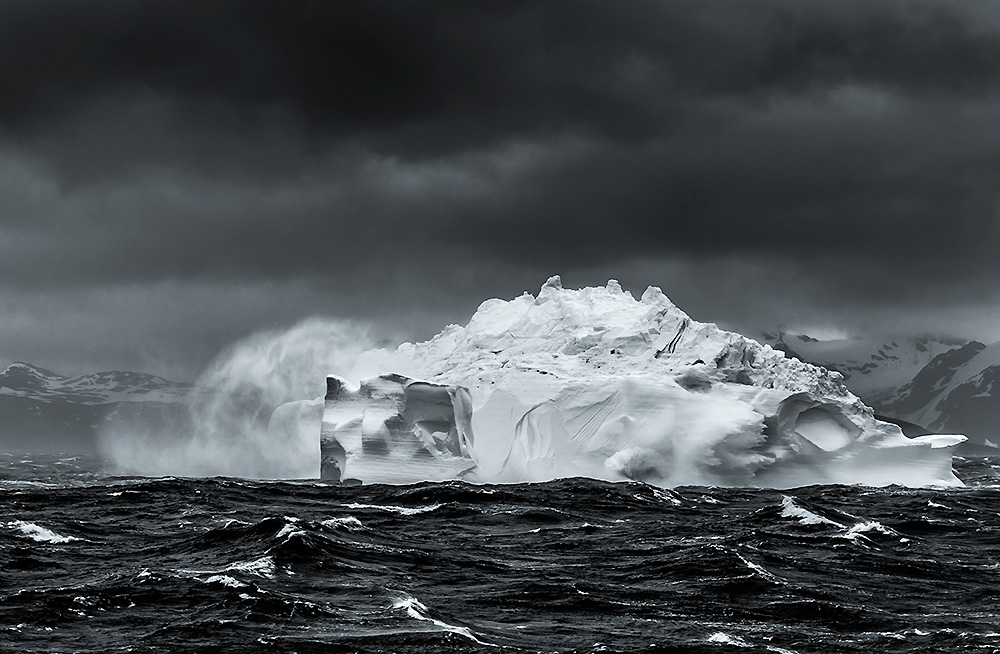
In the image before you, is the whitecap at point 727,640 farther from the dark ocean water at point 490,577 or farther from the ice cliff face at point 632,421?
the ice cliff face at point 632,421

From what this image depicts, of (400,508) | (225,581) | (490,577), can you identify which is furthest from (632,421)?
(225,581)

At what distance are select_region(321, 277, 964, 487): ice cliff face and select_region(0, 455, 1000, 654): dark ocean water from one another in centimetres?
1331

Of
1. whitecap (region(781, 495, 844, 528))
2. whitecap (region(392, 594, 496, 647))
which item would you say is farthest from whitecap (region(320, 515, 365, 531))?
whitecap (region(781, 495, 844, 528))

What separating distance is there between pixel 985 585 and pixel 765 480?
29470 millimetres

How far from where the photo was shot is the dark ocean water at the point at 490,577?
19297 millimetres

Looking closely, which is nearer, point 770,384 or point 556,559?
point 556,559

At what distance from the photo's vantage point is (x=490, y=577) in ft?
81.7

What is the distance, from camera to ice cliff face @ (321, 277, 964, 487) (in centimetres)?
5312

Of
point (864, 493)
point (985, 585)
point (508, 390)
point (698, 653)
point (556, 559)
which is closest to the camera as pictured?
point (698, 653)

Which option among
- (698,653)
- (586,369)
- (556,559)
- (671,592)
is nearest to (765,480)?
(586,369)

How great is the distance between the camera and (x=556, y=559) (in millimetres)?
27516

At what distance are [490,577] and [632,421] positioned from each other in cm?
3023

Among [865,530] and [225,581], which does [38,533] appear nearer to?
[225,581]

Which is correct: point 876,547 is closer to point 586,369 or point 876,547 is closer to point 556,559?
point 556,559
